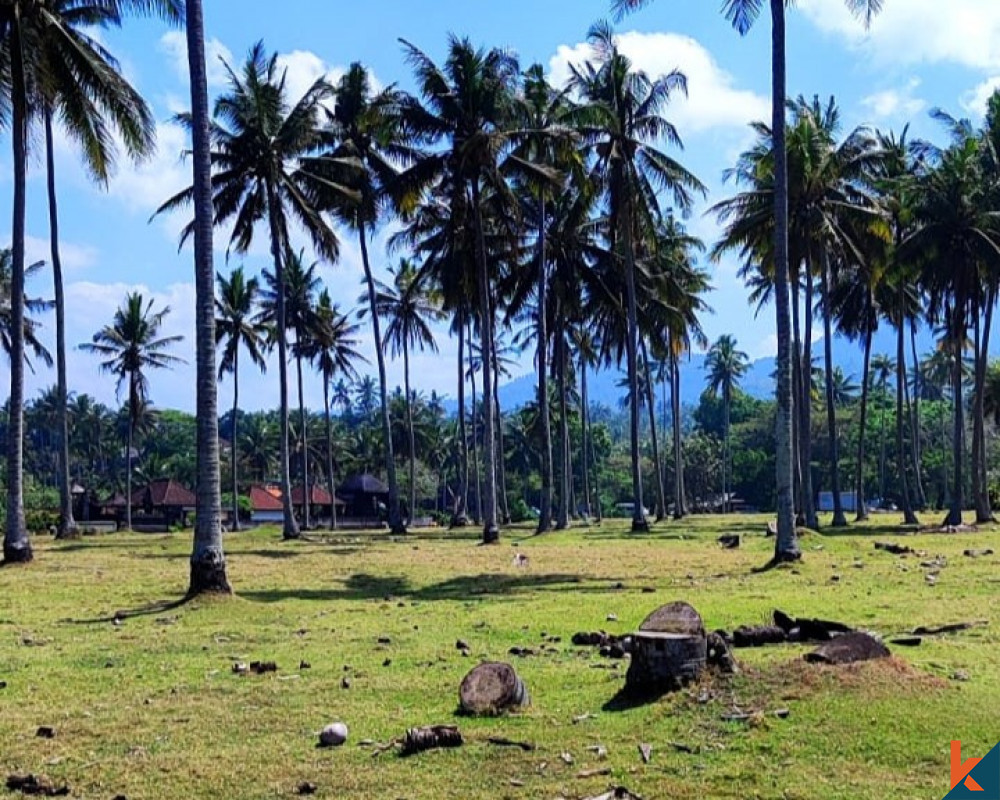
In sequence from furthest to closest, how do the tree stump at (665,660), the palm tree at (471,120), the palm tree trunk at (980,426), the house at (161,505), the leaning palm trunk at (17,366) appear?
the house at (161,505), the palm tree trunk at (980,426), the palm tree at (471,120), the leaning palm trunk at (17,366), the tree stump at (665,660)

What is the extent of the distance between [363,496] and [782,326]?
51.6 metres

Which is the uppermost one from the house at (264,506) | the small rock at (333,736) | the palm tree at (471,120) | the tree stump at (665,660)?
the palm tree at (471,120)

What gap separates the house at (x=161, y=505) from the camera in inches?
2360

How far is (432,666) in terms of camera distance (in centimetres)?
945

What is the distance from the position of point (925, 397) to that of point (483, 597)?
290ft

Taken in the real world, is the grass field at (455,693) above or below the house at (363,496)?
above

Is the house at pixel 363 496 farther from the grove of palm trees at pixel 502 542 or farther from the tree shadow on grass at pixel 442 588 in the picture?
the tree shadow on grass at pixel 442 588

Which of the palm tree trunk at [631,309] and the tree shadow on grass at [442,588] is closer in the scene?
the tree shadow on grass at [442,588]

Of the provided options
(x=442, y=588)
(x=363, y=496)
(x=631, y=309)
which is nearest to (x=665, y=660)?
(x=442, y=588)

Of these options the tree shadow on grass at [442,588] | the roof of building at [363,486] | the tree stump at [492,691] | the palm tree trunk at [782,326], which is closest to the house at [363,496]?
the roof of building at [363,486]

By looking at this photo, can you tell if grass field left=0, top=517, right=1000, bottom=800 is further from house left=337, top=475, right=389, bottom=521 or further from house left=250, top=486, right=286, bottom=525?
house left=250, top=486, right=286, bottom=525

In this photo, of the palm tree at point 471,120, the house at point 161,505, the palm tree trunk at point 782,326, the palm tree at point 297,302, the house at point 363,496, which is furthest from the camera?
the house at point 363,496

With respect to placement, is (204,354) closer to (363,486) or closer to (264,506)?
(363,486)

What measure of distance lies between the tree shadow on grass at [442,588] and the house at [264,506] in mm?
53875
